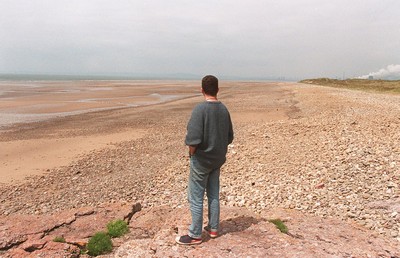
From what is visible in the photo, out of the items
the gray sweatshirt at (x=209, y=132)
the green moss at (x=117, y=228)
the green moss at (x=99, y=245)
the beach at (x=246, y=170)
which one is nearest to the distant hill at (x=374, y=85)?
the beach at (x=246, y=170)

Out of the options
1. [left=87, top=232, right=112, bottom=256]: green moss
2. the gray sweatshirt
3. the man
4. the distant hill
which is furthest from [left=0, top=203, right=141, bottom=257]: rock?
the distant hill

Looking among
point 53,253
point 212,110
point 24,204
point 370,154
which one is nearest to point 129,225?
point 53,253

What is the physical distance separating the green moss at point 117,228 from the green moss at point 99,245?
0.91 feet

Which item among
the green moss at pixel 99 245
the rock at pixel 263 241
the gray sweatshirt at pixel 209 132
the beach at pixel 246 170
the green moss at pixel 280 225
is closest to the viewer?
the gray sweatshirt at pixel 209 132

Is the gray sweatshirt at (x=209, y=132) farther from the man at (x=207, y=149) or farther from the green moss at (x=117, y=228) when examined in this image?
the green moss at (x=117, y=228)

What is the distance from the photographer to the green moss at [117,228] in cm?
678

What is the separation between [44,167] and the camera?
14852mm

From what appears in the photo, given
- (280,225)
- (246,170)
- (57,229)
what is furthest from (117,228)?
(246,170)

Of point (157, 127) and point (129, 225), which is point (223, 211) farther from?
point (157, 127)

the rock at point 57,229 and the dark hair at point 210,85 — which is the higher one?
the dark hair at point 210,85

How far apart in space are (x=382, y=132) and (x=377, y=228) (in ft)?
31.0

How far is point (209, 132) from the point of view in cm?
535

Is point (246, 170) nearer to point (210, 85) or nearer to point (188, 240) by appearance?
point (188, 240)

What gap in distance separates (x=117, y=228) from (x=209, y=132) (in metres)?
3.28
